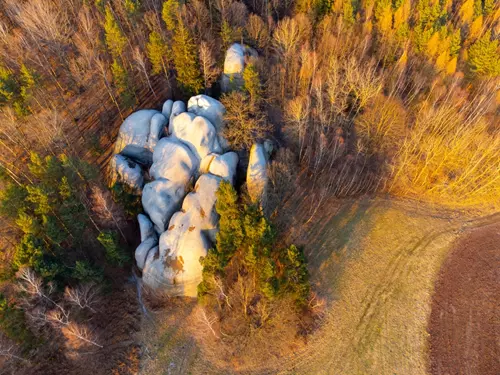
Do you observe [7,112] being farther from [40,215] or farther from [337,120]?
[337,120]

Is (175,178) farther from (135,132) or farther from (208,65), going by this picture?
(208,65)

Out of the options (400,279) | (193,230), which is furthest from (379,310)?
(193,230)

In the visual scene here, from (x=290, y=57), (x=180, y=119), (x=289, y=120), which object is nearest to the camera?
(x=180, y=119)

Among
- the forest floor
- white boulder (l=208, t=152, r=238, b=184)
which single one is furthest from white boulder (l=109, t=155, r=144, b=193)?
the forest floor

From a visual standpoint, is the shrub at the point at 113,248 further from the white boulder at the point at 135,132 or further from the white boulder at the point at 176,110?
the white boulder at the point at 176,110

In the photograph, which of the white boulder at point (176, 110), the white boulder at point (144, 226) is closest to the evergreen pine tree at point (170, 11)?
the white boulder at point (176, 110)

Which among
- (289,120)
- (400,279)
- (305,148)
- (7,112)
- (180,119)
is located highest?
(7,112)
